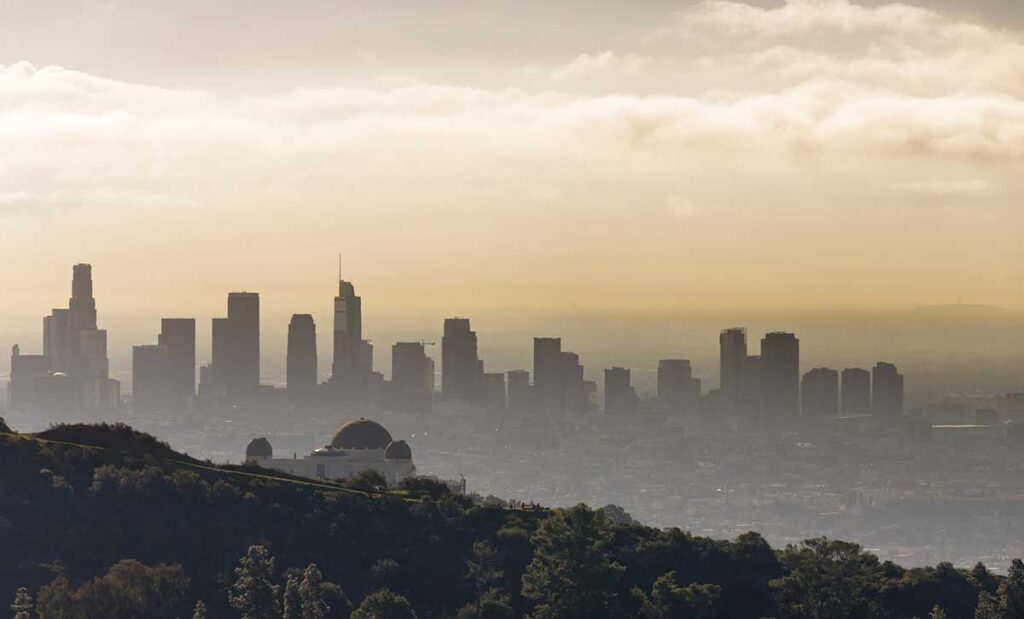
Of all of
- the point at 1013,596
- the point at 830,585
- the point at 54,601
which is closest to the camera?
the point at 54,601

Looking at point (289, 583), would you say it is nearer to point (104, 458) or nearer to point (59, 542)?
point (59, 542)

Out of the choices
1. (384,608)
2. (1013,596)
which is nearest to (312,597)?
(384,608)

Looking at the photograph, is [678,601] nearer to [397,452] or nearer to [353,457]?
[397,452]

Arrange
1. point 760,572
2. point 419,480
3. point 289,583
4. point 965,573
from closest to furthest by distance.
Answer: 1. point 289,583
2. point 760,572
3. point 965,573
4. point 419,480

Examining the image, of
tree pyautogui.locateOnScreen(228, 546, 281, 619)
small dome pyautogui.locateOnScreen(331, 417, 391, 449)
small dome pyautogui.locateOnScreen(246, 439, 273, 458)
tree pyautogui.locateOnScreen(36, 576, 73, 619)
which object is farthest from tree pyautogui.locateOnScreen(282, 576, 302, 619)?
small dome pyautogui.locateOnScreen(331, 417, 391, 449)

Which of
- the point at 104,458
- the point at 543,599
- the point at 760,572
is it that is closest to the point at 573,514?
the point at 543,599
